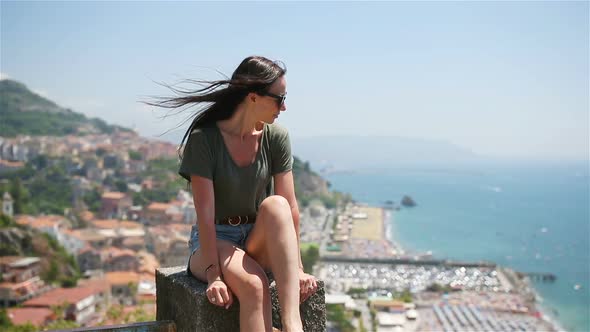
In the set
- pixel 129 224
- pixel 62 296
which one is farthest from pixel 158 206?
pixel 62 296

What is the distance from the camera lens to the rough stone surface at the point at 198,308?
1550 millimetres

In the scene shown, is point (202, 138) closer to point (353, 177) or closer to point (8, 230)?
point (8, 230)

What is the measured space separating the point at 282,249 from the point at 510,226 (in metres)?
63.3

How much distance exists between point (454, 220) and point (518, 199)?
25532mm

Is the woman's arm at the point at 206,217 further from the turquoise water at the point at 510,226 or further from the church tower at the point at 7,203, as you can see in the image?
the church tower at the point at 7,203

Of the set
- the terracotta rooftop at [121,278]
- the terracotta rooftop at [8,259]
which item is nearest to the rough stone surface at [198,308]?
the terracotta rooftop at [121,278]

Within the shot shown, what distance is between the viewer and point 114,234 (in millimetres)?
34531

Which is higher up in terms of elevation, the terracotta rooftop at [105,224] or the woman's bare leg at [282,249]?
the woman's bare leg at [282,249]

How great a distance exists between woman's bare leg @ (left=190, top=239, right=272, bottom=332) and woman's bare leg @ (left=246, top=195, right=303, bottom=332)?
37 millimetres

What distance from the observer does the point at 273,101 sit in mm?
1639

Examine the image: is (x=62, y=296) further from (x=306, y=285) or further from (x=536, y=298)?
(x=536, y=298)

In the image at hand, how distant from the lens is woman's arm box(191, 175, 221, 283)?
1.60 meters

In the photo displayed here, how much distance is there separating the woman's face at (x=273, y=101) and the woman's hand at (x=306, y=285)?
0.43 meters

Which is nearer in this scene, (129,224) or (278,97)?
(278,97)
